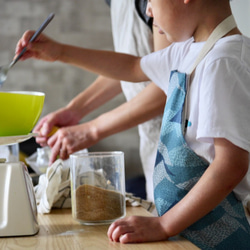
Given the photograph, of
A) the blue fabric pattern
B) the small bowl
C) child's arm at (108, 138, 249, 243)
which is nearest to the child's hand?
child's arm at (108, 138, 249, 243)

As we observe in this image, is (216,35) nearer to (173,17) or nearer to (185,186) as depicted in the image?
(173,17)

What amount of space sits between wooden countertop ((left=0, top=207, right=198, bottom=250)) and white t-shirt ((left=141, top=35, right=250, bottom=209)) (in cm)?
19

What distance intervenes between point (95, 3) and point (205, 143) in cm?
295

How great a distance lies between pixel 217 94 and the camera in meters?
0.80

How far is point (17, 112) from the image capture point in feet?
2.89

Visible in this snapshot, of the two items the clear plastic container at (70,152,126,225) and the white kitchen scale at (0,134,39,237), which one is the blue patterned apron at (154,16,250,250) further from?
the white kitchen scale at (0,134,39,237)

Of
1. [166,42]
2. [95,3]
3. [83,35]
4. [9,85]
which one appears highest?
[166,42]

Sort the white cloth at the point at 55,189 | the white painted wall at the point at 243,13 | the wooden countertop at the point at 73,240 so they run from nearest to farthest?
1. the wooden countertop at the point at 73,240
2. the white cloth at the point at 55,189
3. the white painted wall at the point at 243,13

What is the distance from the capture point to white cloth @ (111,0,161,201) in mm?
1501

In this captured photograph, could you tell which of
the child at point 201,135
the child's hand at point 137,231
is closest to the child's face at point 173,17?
the child at point 201,135

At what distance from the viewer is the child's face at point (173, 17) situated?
939mm

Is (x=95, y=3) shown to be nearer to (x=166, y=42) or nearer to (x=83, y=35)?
(x=83, y=35)

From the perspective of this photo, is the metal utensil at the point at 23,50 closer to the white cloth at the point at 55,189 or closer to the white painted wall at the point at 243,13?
the white cloth at the point at 55,189

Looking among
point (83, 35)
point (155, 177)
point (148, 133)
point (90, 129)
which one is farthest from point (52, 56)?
point (83, 35)
